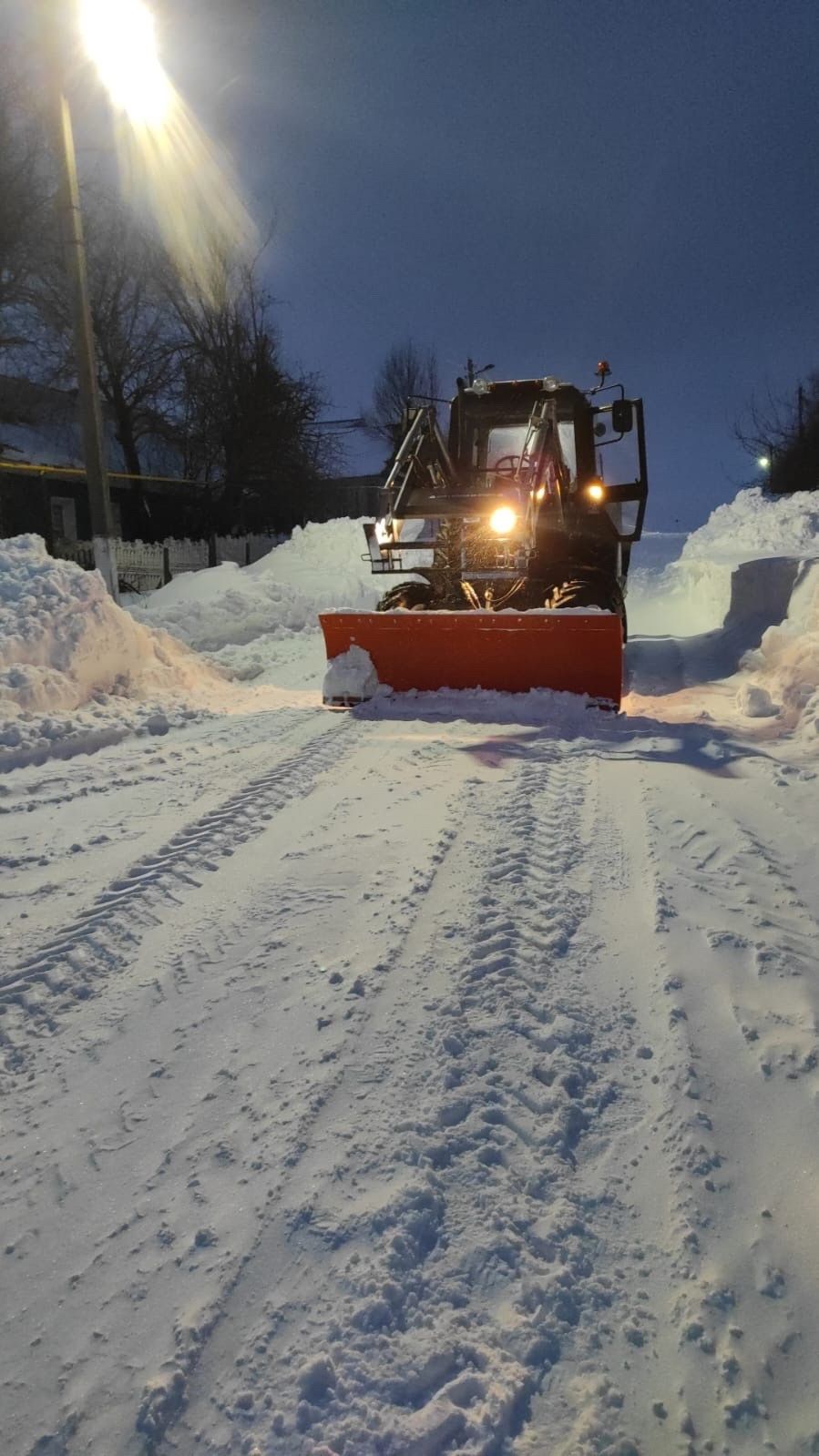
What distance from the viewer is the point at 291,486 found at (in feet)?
91.7

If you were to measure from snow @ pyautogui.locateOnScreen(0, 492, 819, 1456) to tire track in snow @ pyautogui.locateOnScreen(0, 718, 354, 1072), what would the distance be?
1 centimetres

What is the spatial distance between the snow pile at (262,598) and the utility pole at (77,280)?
1.76 meters

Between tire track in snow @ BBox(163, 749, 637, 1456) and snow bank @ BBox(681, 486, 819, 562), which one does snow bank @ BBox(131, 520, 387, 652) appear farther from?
tire track in snow @ BBox(163, 749, 637, 1456)

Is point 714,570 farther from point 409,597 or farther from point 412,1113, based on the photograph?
point 412,1113

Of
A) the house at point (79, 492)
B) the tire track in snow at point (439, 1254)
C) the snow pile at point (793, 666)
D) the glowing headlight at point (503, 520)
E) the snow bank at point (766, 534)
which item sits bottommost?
the tire track in snow at point (439, 1254)

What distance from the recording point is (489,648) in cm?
682

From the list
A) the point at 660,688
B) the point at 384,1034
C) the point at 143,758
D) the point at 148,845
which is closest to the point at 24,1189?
the point at 384,1034

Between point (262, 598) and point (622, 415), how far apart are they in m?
5.81

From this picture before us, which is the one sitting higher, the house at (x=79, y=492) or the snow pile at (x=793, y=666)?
the house at (x=79, y=492)

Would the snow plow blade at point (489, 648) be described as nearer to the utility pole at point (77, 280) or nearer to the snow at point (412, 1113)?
the snow at point (412, 1113)

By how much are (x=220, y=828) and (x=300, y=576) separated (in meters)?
11.3

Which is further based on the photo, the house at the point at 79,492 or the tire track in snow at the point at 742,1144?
the house at the point at 79,492

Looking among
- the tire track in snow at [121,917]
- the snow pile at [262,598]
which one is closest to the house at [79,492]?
the snow pile at [262,598]

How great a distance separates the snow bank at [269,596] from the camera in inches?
433
